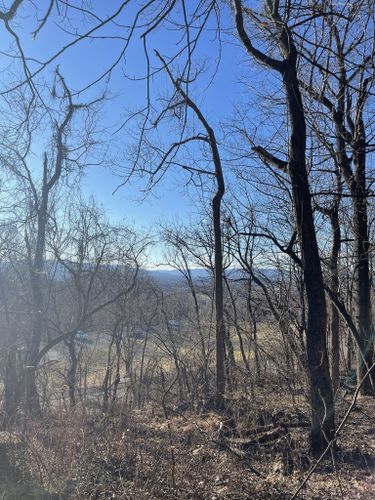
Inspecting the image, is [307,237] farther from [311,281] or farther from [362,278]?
[362,278]

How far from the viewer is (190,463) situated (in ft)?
19.1

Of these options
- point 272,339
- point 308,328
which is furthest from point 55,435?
point 272,339

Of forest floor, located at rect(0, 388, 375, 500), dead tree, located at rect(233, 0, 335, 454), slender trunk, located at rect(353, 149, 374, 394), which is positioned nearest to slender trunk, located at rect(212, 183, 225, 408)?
slender trunk, located at rect(353, 149, 374, 394)

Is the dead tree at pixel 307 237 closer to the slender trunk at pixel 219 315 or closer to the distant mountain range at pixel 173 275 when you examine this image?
the slender trunk at pixel 219 315

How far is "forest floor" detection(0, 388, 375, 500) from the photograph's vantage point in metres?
4.88

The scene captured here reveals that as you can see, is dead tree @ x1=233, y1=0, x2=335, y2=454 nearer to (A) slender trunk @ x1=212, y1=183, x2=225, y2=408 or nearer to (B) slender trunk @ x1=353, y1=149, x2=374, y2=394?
(B) slender trunk @ x1=353, y1=149, x2=374, y2=394

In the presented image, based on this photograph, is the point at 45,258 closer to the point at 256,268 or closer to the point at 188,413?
the point at 256,268

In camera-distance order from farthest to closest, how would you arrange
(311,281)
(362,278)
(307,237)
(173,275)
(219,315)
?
(173,275) → (219,315) → (362,278) → (307,237) → (311,281)

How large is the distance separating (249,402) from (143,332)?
39.1 feet

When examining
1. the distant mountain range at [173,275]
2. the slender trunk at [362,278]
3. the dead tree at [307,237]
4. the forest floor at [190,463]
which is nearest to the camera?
the forest floor at [190,463]

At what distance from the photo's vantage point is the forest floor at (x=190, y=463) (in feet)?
16.0

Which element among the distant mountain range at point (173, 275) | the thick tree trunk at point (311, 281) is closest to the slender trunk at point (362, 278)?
the thick tree trunk at point (311, 281)

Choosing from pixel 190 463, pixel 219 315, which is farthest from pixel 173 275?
pixel 190 463

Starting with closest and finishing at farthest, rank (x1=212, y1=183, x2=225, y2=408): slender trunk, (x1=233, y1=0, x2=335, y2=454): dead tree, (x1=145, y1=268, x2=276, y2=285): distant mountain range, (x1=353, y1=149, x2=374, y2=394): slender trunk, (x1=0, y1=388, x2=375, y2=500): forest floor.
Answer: (x1=0, y1=388, x2=375, y2=500): forest floor → (x1=233, y1=0, x2=335, y2=454): dead tree → (x1=353, y1=149, x2=374, y2=394): slender trunk → (x1=212, y1=183, x2=225, y2=408): slender trunk → (x1=145, y1=268, x2=276, y2=285): distant mountain range
